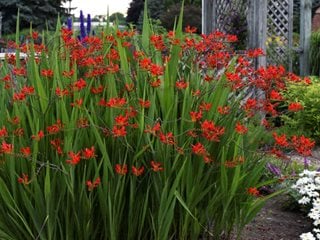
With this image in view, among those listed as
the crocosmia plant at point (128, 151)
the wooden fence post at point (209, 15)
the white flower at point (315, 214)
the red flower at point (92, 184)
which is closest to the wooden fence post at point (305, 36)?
the wooden fence post at point (209, 15)

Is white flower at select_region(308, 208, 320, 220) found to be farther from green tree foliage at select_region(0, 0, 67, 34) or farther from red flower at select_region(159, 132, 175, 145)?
green tree foliage at select_region(0, 0, 67, 34)

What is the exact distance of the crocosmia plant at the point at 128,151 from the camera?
260cm

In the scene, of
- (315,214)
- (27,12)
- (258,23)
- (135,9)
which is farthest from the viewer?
(135,9)

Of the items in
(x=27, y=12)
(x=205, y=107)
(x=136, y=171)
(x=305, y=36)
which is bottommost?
(x=136, y=171)

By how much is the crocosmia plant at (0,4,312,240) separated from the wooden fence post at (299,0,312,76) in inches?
304

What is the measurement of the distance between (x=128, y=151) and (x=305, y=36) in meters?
8.60

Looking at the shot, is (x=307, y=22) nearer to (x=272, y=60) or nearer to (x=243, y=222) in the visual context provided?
(x=272, y=60)

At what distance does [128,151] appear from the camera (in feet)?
8.82

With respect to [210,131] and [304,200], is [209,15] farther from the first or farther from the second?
[210,131]

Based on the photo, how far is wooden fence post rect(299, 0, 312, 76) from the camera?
10.5 m

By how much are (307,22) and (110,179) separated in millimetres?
8957

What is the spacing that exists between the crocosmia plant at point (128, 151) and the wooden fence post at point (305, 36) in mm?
7728

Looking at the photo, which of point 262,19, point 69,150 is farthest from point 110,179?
point 262,19

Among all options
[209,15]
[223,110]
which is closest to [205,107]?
[223,110]
